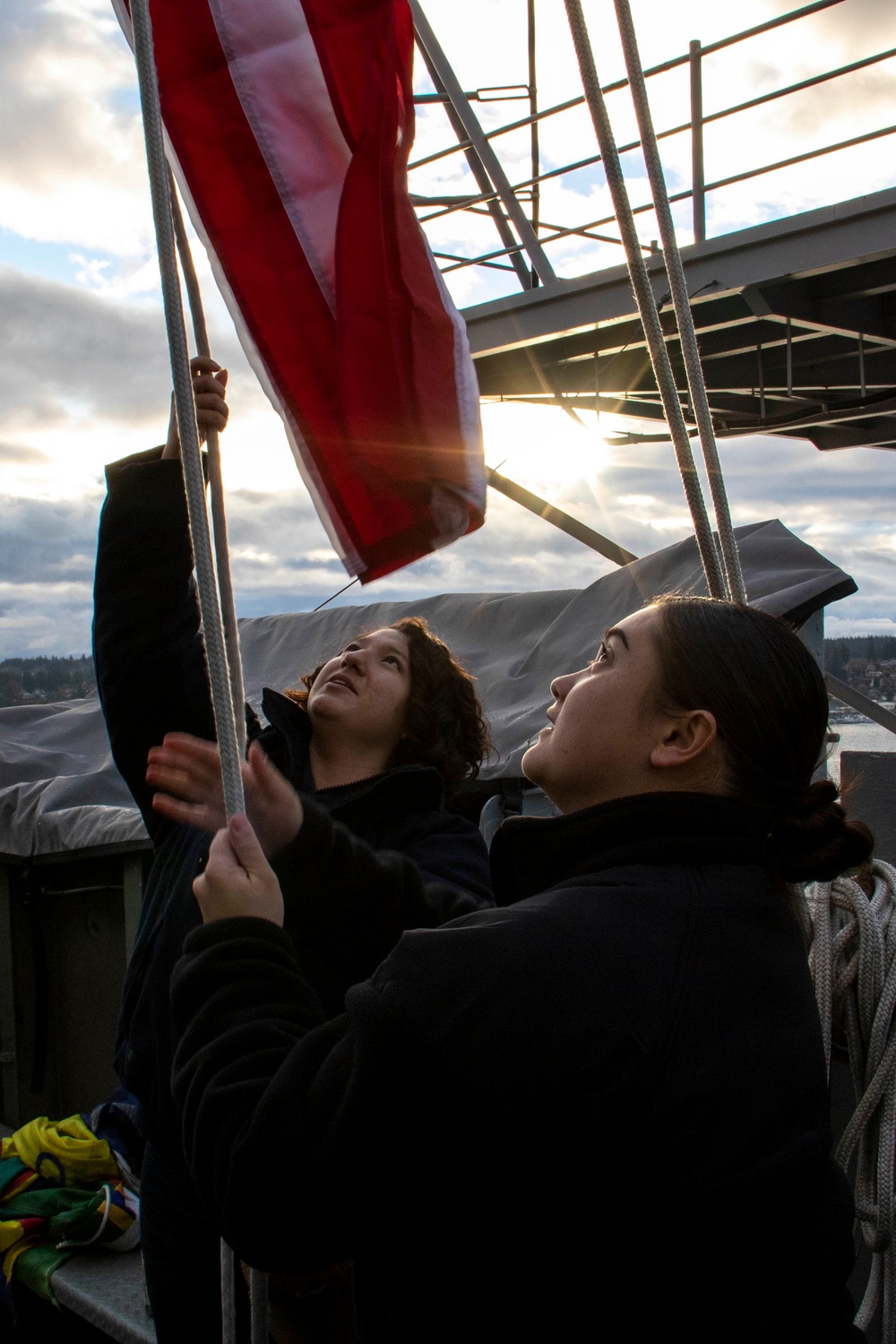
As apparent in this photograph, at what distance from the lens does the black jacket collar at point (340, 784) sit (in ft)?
6.44

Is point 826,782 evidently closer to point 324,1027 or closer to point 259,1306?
point 324,1027

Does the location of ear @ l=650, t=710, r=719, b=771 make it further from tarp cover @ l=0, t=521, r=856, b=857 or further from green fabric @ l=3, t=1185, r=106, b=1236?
green fabric @ l=3, t=1185, r=106, b=1236

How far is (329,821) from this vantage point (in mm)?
1452

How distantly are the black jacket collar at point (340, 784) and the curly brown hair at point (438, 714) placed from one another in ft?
0.71

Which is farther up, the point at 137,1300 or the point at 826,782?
the point at 826,782

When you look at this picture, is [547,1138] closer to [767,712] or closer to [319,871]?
[767,712]

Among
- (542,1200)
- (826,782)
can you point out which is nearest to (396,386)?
(826,782)

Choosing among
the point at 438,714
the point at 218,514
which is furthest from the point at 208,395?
the point at 438,714

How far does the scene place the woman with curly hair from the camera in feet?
4.72

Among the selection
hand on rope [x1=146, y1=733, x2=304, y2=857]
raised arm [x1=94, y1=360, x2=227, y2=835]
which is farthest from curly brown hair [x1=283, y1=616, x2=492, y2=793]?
hand on rope [x1=146, y1=733, x2=304, y2=857]

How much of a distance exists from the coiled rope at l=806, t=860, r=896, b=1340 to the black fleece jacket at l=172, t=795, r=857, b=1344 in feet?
1.88

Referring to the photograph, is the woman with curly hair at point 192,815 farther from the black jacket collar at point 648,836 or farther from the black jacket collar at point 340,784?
the black jacket collar at point 648,836

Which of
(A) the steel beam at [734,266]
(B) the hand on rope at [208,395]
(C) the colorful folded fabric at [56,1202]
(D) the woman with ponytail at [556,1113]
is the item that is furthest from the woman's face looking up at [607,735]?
(A) the steel beam at [734,266]

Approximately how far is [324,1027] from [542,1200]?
236 mm
